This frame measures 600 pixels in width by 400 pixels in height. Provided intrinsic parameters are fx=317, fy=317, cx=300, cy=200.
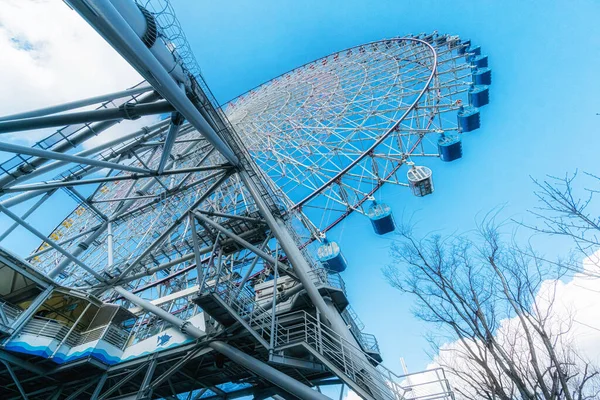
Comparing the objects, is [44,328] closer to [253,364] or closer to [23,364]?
[23,364]

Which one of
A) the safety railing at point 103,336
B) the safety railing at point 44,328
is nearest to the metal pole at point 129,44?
the safety railing at point 103,336

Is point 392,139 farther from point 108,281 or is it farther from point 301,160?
point 108,281

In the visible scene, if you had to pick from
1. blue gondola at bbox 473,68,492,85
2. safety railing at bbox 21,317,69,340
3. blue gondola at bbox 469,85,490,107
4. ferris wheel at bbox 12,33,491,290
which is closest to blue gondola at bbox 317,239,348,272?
ferris wheel at bbox 12,33,491,290

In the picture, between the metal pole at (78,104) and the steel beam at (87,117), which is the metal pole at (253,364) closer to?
the steel beam at (87,117)

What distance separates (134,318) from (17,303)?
5.09 metres

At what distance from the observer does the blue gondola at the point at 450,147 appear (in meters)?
13.9

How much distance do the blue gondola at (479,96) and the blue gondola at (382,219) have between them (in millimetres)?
8343

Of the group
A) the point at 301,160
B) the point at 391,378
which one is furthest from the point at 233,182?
the point at 391,378

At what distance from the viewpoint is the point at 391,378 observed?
725cm

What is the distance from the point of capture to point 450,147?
13883 millimetres

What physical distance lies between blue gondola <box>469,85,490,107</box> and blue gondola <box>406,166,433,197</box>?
6.47 metres

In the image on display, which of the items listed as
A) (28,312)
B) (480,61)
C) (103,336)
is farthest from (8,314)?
(480,61)

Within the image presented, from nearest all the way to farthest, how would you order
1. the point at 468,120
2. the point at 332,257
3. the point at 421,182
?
the point at 332,257
the point at 421,182
the point at 468,120

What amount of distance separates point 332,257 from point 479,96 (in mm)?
11697
